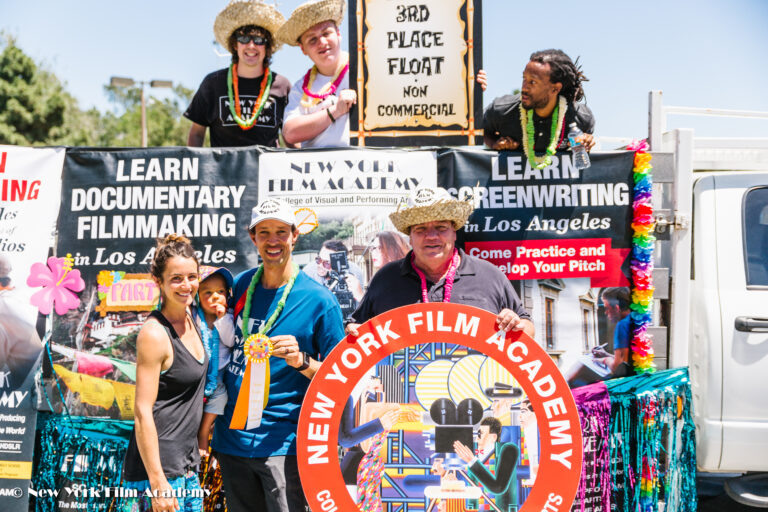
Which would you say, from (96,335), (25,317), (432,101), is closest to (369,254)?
(432,101)

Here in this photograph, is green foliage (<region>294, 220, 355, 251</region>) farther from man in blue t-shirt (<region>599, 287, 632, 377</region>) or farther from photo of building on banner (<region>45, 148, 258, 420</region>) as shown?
man in blue t-shirt (<region>599, 287, 632, 377</region>)

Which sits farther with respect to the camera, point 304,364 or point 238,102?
point 238,102

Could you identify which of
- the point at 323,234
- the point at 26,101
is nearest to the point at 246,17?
the point at 323,234

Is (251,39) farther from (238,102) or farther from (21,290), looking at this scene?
(21,290)

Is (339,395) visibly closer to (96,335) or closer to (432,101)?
(96,335)

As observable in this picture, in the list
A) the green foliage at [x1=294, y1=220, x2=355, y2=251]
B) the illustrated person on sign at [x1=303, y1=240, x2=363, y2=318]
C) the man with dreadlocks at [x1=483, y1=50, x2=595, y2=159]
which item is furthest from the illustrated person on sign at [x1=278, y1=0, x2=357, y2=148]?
the man with dreadlocks at [x1=483, y1=50, x2=595, y2=159]

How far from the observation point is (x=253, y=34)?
4762 millimetres

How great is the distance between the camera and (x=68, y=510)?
13.5 ft

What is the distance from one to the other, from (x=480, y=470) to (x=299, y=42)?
3.09 meters

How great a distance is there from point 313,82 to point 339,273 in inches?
54.9

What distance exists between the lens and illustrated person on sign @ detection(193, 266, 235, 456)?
134 inches

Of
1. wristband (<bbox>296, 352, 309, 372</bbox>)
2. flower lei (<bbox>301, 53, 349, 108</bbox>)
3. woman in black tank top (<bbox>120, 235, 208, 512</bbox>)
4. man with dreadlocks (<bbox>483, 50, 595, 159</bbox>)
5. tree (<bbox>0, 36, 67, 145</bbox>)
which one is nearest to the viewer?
woman in black tank top (<bbox>120, 235, 208, 512</bbox>)

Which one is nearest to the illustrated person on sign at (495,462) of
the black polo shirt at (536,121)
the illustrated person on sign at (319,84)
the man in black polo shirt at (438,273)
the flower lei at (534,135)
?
the man in black polo shirt at (438,273)

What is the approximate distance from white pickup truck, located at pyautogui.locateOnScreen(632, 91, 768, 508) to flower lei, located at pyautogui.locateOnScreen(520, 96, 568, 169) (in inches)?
23.9
